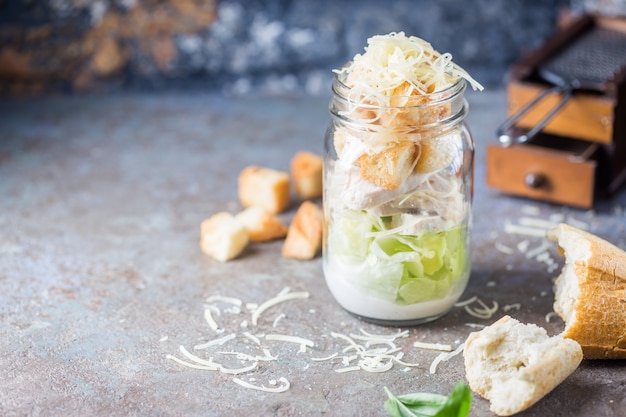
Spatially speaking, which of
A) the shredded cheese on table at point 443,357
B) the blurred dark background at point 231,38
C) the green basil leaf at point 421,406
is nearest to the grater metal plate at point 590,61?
the blurred dark background at point 231,38

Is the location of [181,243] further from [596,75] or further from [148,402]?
[596,75]

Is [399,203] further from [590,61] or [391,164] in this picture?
[590,61]

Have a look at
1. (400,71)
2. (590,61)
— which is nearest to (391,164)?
(400,71)

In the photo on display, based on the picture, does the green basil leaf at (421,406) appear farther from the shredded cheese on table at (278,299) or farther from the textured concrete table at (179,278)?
the shredded cheese on table at (278,299)

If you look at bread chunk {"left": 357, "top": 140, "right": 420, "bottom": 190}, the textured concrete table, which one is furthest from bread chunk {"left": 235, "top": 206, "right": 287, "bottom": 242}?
bread chunk {"left": 357, "top": 140, "right": 420, "bottom": 190}

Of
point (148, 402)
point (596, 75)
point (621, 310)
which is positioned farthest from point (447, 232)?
point (596, 75)

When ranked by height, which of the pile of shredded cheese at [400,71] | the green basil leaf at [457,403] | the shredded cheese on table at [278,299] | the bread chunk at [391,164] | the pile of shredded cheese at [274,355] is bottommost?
the shredded cheese on table at [278,299]

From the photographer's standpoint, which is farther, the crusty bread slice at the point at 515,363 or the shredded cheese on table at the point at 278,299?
the shredded cheese on table at the point at 278,299
